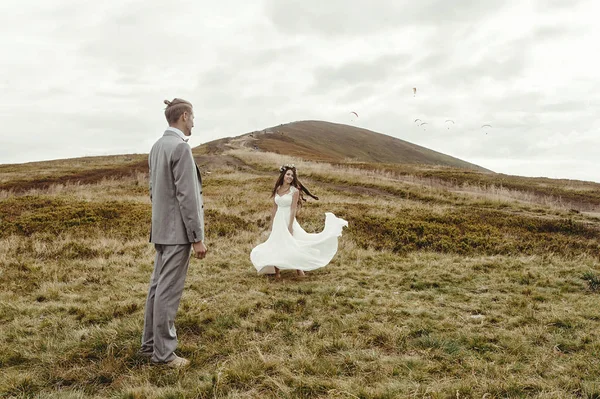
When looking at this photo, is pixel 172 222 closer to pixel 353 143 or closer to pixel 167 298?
pixel 167 298

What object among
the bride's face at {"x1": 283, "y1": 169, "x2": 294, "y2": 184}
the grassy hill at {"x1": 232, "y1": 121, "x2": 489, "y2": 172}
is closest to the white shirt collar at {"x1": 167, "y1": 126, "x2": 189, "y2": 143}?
the bride's face at {"x1": 283, "y1": 169, "x2": 294, "y2": 184}

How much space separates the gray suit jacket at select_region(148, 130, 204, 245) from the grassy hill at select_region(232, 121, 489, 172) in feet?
300

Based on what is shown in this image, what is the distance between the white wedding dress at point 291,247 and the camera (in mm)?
9039

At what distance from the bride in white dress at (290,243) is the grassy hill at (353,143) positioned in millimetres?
86566

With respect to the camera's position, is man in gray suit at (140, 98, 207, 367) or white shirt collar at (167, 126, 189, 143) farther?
white shirt collar at (167, 126, 189, 143)

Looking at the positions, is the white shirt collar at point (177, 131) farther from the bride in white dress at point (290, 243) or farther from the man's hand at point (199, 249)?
the bride in white dress at point (290, 243)

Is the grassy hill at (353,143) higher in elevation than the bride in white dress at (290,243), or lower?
higher

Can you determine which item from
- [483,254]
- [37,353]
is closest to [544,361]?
[37,353]

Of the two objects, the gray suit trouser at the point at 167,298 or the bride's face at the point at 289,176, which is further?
the bride's face at the point at 289,176

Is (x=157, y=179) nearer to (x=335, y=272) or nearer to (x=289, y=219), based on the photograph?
(x=289, y=219)

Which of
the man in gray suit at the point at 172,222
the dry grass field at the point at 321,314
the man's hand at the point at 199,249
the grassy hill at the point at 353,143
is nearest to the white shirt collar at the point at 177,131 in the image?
the man in gray suit at the point at 172,222

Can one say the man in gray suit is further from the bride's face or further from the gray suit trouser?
the bride's face

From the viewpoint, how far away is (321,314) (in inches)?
266

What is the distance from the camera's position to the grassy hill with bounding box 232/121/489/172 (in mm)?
104250
